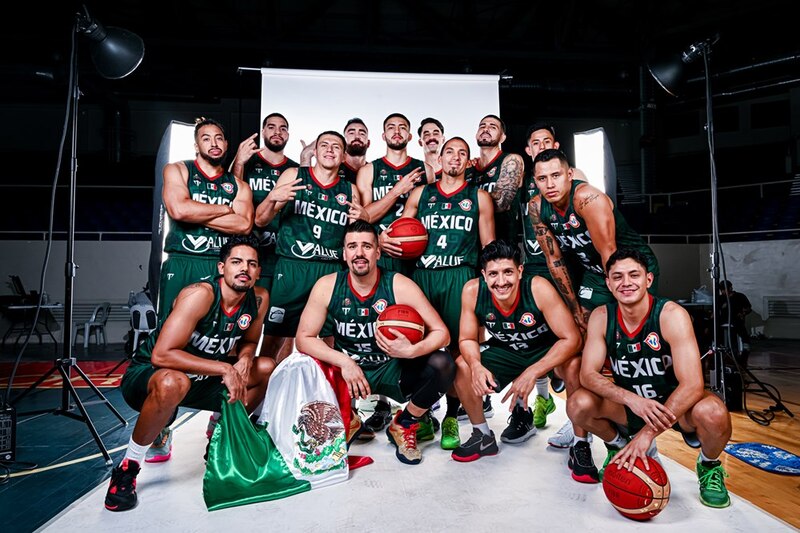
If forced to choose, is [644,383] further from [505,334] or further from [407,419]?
[407,419]

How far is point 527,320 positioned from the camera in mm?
2785

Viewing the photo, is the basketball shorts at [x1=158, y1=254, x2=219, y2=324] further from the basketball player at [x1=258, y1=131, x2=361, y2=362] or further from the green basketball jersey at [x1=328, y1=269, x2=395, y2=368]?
the green basketball jersey at [x1=328, y1=269, x2=395, y2=368]

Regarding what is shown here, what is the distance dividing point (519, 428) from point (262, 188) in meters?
2.30

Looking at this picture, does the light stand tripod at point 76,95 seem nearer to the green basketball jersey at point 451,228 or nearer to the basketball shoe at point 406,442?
the basketball shoe at point 406,442

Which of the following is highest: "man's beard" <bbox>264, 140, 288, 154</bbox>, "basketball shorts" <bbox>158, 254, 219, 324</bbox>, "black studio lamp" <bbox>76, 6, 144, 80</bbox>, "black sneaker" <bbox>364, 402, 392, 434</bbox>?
"black studio lamp" <bbox>76, 6, 144, 80</bbox>

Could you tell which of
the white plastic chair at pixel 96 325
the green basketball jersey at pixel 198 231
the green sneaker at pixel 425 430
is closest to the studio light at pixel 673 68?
the green sneaker at pixel 425 430

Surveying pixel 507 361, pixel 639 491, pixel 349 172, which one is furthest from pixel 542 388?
pixel 349 172

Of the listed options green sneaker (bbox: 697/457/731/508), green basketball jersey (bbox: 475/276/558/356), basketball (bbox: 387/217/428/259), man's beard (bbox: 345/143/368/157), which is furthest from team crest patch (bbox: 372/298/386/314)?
green sneaker (bbox: 697/457/731/508)

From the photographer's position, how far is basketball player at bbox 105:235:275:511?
7.45 feet

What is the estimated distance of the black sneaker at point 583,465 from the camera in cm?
240

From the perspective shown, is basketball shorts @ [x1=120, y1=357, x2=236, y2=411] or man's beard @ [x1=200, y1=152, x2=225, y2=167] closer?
basketball shorts @ [x1=120, y1=357, x2=236, y2=411]

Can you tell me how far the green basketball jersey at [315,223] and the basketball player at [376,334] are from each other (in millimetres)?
412

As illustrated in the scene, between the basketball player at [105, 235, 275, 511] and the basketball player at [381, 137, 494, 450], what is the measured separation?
3.08 ft

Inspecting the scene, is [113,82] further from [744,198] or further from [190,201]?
[744,198]
